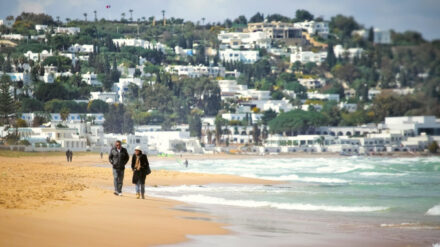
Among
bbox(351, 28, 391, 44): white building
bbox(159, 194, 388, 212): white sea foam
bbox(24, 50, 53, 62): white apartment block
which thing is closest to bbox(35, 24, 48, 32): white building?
bbox(24, 50, 53, 62): white apartment block

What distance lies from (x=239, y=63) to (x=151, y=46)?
14.9 m

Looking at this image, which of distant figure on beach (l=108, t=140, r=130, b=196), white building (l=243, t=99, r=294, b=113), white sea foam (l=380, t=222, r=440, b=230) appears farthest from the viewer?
white building (l=243, t=99, r=294, b=113)

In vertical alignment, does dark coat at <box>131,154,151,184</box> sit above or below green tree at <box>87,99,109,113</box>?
below

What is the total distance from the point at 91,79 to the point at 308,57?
174 feet

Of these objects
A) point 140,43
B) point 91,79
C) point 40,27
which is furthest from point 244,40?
point 91,79

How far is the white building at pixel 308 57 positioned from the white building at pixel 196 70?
17.4 m

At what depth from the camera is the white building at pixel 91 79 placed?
130750 mm

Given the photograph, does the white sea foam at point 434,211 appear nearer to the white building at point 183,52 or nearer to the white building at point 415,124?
the white building at point 415,124

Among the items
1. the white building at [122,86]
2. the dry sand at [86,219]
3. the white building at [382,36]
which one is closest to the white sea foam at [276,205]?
the dry sand at [86,219]

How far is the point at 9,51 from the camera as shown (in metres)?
135

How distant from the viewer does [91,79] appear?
433 feet

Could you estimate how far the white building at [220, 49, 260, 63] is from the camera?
17575cm

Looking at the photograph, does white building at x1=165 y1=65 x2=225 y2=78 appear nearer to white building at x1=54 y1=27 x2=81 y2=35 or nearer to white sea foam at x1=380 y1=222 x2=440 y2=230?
white building at x1=54 y1=27 x2=81 y2=35

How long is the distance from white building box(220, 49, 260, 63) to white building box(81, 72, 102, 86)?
148 ft
